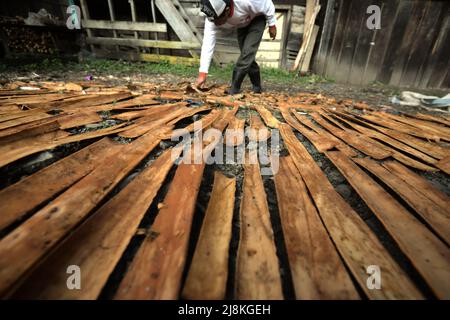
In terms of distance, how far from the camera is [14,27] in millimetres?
4598

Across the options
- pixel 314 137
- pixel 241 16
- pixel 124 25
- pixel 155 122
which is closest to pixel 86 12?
pixel 124 25

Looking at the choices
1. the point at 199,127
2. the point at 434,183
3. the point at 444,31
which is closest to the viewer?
the point at 434,183

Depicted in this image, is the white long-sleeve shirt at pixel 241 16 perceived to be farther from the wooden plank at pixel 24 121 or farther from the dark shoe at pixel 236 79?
the wooden plank at pixel 24 121

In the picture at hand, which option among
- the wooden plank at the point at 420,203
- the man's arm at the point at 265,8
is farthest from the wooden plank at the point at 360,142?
the man's arm at the point at 265,8

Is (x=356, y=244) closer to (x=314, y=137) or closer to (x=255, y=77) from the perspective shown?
(x=314, y=137)

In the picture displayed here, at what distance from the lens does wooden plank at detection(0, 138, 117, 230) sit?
0.77 meters

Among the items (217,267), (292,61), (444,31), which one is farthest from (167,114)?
(292,61)

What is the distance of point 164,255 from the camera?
0.70 metres

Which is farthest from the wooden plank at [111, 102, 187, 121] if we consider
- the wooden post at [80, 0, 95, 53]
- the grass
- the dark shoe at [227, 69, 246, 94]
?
the wooden post at [80, 0, 95, 53]

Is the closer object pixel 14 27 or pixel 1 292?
pixel 1 292

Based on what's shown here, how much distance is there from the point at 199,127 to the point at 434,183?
138cm

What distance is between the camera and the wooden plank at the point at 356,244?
2.19 feet

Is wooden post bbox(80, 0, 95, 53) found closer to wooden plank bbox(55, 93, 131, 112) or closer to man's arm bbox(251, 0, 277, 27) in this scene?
man's arm bbox(251, 0, 277, 27)
